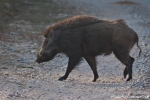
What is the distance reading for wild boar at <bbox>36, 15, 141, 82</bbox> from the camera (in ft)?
28.2

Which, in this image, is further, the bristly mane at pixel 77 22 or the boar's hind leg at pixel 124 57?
the bristly mane at pixel 77 22

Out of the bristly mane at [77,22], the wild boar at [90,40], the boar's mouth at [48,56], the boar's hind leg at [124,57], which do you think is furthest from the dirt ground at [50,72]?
the bristly mane at [77,22]

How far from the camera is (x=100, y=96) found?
695 centimetres

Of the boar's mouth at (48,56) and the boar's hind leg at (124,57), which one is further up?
the boar's hind leg at (124,57)

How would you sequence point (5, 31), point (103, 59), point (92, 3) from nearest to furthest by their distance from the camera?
point (103, 59) → point (5, 31) → point (92, 3)

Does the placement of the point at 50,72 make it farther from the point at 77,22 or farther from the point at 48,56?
the point at 77,22

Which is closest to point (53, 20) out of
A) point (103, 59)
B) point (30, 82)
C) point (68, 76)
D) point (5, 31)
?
point (5, 31)

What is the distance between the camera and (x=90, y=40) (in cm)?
A: 862

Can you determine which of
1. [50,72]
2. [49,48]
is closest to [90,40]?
[49,48]

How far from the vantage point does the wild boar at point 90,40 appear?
8594 millimetres

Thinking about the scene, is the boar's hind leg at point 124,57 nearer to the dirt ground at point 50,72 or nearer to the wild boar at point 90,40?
the wild boar at point 90,40

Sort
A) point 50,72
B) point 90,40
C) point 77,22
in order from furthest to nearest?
1. point 50,72
2. point 77,22
3. point 90,40

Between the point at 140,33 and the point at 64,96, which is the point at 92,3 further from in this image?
the point at 64,96

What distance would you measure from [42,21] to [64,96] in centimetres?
1146
